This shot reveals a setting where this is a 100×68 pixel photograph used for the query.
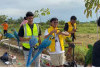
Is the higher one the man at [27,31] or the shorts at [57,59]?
the man at [27,31]

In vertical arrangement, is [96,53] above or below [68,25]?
below

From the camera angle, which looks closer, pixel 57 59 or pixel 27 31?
pixel 27 31

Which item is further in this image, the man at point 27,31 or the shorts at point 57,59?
the shorts at point 57,59

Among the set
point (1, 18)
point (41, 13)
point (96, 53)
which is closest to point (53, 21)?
point (96, 53)

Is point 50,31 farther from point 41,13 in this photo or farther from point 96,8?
point 41,13

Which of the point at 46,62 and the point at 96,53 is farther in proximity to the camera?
the point at 46,62

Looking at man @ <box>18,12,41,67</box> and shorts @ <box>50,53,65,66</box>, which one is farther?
shorts @ <box>50,53,65,66</box>

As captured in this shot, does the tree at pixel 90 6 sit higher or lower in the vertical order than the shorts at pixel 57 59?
higher

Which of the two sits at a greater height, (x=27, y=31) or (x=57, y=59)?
(x=27, y=31)

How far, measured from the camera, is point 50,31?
4.18 meters

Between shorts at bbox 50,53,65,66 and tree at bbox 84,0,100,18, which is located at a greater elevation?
tree at bbox 84,0,100,18

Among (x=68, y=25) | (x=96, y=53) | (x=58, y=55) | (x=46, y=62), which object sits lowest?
(x=46, y=62)

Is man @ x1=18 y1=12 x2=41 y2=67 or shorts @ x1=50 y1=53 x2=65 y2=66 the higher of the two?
man @ x1=18 y1=12 x2=41 y2=67

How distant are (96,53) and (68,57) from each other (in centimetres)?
354
